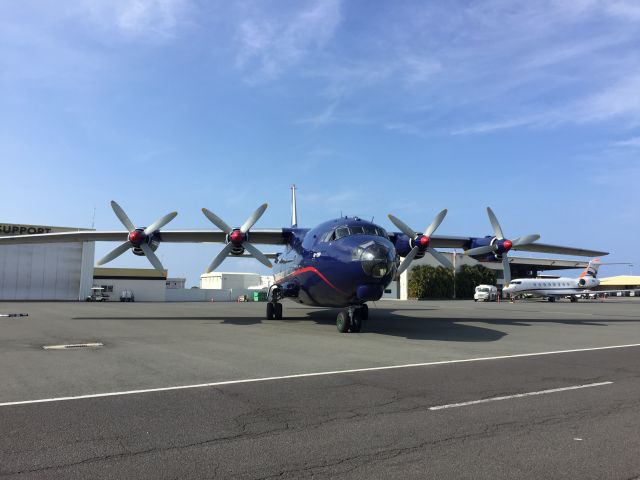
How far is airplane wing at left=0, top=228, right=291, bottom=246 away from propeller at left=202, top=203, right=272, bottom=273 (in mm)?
977

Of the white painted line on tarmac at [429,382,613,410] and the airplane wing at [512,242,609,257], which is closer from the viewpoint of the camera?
the white painted line on tarmac at [429,382,613,410]

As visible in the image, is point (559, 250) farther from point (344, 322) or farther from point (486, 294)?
point (486, 294)

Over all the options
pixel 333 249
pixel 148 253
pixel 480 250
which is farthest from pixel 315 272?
pixel 480 250

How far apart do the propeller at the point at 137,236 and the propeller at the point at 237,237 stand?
2518 mm

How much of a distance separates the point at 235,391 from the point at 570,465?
200 inches

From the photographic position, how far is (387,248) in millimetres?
16469

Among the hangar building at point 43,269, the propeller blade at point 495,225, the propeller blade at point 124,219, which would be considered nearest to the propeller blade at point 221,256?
the propeller blade at point 124,219

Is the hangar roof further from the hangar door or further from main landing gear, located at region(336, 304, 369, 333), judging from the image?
main landing gear, located at region(336, 304, 369, 333)

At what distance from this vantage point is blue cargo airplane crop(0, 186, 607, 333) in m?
16.5

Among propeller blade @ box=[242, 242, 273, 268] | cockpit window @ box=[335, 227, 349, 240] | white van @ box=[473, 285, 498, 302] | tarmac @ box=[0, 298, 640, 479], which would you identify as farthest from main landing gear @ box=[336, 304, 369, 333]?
white van @ box=[473, 285, 498, 302]

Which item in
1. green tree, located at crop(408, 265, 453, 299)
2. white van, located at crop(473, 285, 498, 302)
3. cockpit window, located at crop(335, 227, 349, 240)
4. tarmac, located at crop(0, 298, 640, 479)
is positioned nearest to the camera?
tarmac, located at crop(0, 298, 640, 479)

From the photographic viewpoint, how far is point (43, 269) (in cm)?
5625

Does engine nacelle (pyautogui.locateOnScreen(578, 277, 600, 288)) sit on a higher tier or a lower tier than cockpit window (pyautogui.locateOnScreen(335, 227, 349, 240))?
lower

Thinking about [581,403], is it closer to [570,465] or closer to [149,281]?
[570,465]
